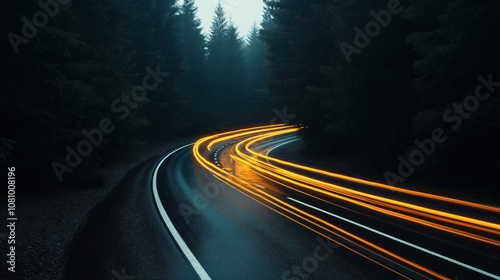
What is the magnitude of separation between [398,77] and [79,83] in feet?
48.2

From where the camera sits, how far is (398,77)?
595 inches

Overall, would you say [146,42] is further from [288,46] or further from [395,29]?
[395,29]

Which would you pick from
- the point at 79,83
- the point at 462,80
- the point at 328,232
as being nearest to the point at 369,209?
the point at 328,232

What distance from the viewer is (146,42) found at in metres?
31.6

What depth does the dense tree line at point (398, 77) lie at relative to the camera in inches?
414

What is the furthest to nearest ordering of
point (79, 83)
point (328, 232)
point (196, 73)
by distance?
1. point (196, 73)
2. point (79, 83)
3. point (328, 232)

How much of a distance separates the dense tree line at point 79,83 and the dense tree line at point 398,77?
1293 centimetres

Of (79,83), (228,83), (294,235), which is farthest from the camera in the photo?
(228,83)

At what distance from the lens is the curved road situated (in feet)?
18.8

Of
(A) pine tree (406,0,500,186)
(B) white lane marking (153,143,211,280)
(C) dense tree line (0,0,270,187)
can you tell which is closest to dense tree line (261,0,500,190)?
(A) pine tree (406,0,500,186)

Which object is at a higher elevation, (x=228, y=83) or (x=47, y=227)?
(x=228, y=83)

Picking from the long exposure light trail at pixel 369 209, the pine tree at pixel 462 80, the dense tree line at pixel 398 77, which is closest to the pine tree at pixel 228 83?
the dense tree line at pixel 398 77

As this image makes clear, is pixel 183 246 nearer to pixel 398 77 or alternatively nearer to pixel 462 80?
pixel 462 80

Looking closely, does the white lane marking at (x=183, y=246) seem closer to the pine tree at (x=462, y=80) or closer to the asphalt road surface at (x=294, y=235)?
the asphalt road surface at (x=294, y=235)
